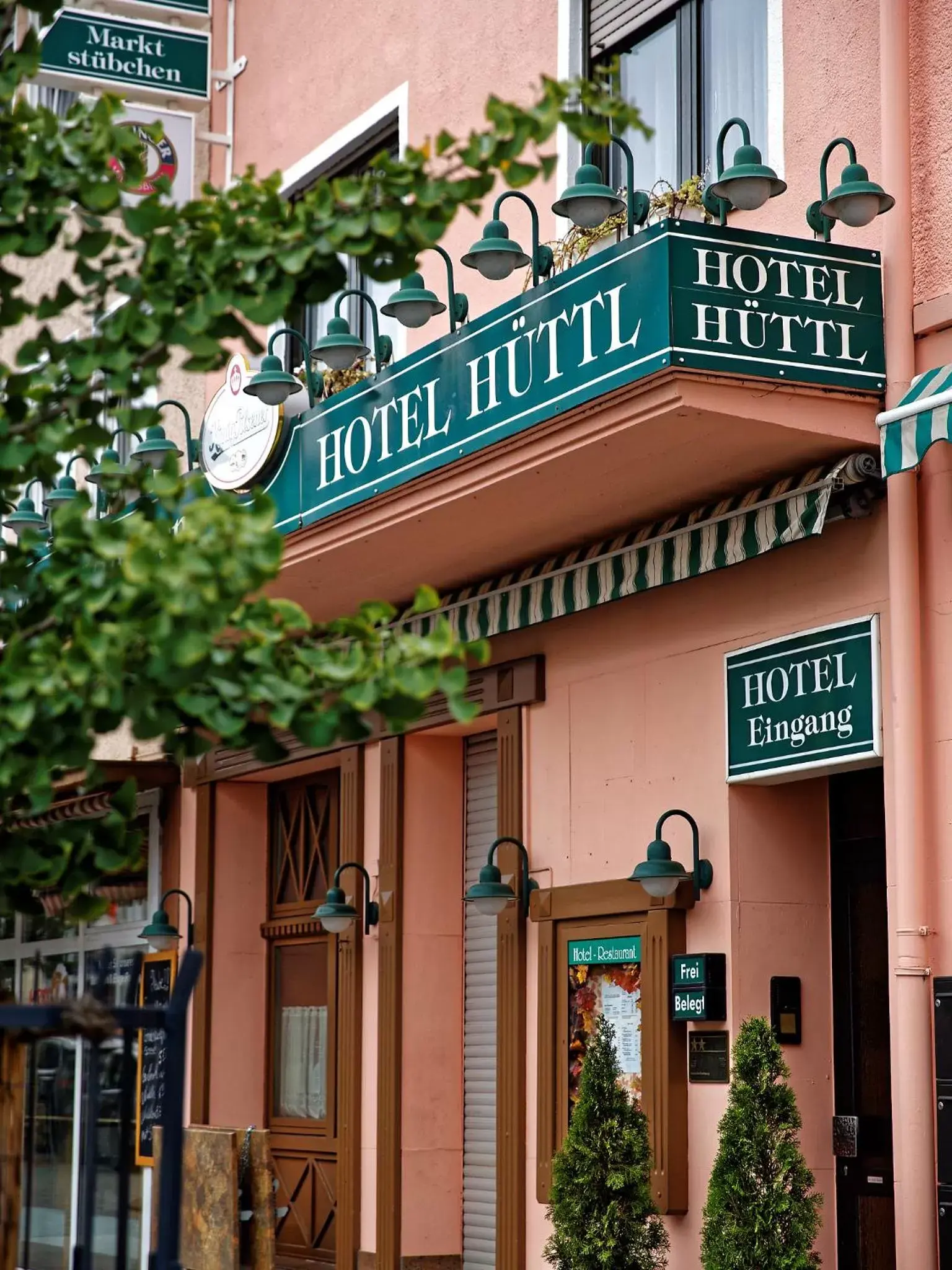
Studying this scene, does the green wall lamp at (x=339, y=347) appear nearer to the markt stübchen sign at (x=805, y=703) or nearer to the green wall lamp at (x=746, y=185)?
the green wall lamp at (x=746, y=185)

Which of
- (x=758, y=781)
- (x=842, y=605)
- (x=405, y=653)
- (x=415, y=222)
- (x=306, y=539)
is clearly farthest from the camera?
(x=306, y=539)

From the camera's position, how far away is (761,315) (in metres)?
7.61

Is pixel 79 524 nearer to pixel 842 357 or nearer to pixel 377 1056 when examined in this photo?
pixel 842 357

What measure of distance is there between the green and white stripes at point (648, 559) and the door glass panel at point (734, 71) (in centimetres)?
165

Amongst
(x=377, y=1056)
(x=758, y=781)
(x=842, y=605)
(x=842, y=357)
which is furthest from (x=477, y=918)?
(x=842, y=357)

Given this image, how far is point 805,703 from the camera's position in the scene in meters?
8.40

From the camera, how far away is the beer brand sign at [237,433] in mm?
10742

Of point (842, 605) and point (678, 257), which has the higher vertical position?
point (678, 257)

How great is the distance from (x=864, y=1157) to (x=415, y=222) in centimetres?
591

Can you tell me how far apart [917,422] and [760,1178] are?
121 inches

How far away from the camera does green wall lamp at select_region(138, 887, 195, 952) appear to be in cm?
1370

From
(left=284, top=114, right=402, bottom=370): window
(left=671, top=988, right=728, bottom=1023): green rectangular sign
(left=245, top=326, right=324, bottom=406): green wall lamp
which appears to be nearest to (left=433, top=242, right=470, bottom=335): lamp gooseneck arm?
(left=245, top=326, right=324, bottom=406): green wall lamp

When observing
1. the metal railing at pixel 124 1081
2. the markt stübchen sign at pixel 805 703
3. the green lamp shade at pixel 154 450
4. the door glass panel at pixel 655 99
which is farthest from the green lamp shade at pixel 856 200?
the green lamp shade at pixel 154 450

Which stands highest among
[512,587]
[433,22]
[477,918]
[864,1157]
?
[433,22]
